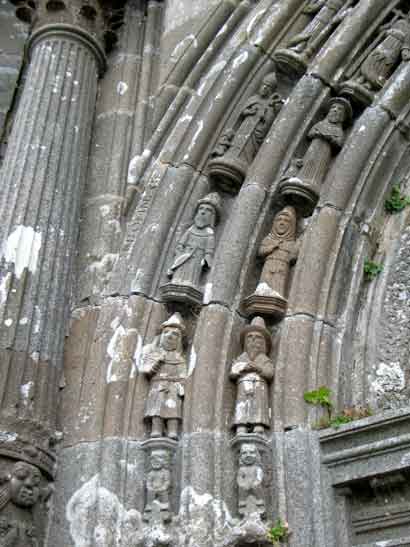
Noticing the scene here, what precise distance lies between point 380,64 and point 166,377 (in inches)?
121

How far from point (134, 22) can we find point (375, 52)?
2645 millimetres

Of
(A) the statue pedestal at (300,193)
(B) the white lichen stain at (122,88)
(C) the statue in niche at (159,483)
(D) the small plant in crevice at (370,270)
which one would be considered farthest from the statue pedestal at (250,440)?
(B) the white lichen stain at (122,88)

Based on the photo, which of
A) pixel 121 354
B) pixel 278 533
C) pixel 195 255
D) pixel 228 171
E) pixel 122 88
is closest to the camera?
pixel 278 533

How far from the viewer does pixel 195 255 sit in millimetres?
6102

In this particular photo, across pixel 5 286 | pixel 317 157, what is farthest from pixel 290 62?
pixel 5 286

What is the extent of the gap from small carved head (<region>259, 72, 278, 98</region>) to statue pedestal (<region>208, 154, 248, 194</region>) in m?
0.69

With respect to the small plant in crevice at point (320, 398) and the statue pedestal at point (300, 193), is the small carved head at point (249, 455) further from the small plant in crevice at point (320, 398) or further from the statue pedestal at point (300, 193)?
the statue pedestal at point (300, 193)

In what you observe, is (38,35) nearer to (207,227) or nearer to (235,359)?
(207,227)

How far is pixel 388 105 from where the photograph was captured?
6.44m

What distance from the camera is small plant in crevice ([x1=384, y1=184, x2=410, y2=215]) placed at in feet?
20.9

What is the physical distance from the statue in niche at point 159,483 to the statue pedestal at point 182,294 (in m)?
1.11

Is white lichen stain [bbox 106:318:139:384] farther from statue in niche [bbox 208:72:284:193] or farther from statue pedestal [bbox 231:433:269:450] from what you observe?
statue in niche [bbox 208:72:284:193]

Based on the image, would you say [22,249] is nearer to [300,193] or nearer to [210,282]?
[210,282]

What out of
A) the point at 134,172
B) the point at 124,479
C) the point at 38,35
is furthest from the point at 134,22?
the point at 124,479
